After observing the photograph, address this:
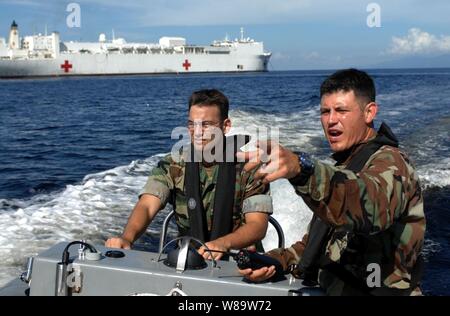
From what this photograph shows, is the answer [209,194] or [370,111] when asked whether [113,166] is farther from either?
[370,111]

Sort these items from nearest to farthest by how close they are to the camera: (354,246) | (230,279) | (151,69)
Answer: (354,246) → (230,279) → (151,69)

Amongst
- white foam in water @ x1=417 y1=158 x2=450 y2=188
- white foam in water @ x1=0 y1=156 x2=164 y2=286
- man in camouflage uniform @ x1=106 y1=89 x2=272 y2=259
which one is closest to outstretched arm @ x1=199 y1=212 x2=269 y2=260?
man in camouflage uniform @ x1=106 y1=89 x2=272 y2=259

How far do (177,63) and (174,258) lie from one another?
8945cm

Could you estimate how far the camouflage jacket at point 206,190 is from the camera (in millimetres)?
3514

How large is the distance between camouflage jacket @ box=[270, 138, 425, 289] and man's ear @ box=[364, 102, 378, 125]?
4.6 inches

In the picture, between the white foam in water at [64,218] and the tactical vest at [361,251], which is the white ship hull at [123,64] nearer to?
the white foam in water at [64,218]

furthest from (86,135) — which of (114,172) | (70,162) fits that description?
(114,172)

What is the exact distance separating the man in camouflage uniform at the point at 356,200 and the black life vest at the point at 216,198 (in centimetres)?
98

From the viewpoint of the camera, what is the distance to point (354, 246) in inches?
85.7

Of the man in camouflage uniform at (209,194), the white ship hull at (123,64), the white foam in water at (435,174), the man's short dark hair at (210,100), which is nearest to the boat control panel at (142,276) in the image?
the man in camouflage uniform at (209,194)

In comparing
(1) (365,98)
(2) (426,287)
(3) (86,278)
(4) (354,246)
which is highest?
(1) (365,98)

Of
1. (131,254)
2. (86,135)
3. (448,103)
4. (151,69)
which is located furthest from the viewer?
(151,69)

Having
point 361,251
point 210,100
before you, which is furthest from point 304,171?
point 210,100

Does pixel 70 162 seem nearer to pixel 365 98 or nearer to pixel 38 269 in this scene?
pixel 38 269
